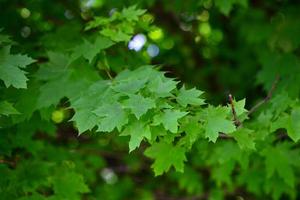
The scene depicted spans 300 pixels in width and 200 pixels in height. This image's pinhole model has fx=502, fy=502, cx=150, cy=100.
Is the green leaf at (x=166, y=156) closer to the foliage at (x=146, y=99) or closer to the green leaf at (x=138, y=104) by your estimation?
the foliage at (x=146, y=99)

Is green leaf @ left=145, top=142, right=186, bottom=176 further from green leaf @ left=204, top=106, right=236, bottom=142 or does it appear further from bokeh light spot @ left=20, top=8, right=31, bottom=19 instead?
bokeh light spot @ left=20, top=8, right=31, bottom=19

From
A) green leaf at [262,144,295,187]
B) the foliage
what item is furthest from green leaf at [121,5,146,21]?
green leaf at [262,144,295,187]

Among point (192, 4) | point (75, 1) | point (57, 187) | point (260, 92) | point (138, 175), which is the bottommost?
point (138, 175)

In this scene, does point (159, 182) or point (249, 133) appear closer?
point (249, 133)

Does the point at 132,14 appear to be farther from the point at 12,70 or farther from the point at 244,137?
the point at 244,137

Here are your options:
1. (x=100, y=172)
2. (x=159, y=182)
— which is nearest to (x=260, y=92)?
(x=159, y=182)

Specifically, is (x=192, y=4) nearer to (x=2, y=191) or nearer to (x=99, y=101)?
(x=99, y=101)

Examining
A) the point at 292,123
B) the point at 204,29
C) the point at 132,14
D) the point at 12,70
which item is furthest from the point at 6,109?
the point at 204,29

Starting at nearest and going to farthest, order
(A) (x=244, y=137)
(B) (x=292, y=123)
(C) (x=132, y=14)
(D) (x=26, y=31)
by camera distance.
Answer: (A) (x=244, y=137)
(B) (x=292, y=123)
(C) (x=132, y=14)
(D) (x=26, y=31)
